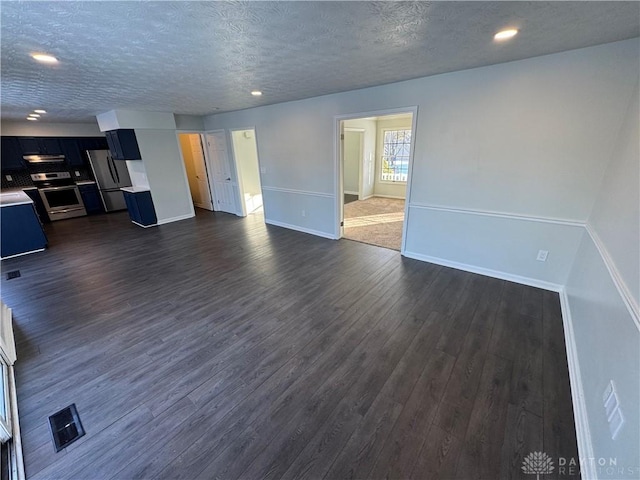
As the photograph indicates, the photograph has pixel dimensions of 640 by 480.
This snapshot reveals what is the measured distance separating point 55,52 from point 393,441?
3745 millimetres

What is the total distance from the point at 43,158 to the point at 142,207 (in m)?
3.30

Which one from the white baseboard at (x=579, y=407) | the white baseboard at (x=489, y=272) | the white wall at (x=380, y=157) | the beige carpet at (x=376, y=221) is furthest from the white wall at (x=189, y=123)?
the white baseboard at (x=579, y=407)

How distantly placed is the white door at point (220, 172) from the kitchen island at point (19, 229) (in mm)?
3412

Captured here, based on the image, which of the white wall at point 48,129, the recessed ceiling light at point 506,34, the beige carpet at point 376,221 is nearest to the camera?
the recessed ceiling light at point 506,34

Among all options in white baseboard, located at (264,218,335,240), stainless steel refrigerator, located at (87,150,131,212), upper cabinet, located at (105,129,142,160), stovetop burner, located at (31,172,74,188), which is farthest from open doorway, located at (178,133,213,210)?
stovetop burner, located at (31,172,74,188)

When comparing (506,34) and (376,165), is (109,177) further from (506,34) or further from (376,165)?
(506,34)

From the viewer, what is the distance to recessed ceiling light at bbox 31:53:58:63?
6.72 ft

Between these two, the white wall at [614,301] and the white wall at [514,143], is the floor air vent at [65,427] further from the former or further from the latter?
the white wall at [514,143]

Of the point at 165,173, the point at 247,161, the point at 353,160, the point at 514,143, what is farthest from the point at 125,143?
the point at 514,143

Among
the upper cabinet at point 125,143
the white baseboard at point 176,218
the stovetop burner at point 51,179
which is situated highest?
the upper cabinet at point 125,143

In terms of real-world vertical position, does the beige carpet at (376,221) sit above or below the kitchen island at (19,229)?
below

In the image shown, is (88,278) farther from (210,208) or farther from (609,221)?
(609,221)

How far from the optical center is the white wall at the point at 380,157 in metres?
7.19

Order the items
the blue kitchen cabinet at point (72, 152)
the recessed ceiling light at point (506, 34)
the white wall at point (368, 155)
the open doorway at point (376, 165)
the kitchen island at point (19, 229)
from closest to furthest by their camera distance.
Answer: the recessed ceiling light at point (506, 34), the kitchen island at point (19, 229), the blue kitchen cabinet at point (72, 152), the open doorway at point (376, 165), the white wall at point (368, 155)
